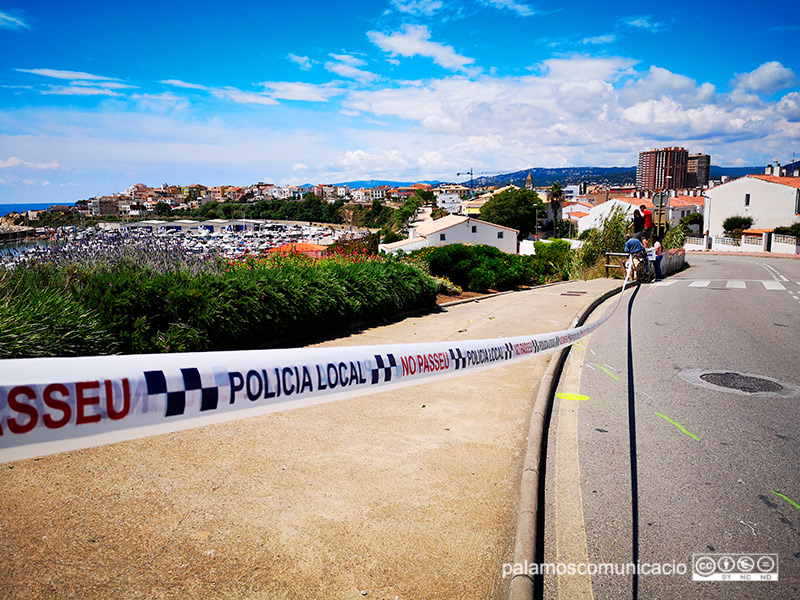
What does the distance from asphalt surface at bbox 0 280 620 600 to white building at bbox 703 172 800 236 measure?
261 ft

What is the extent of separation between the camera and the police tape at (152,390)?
146 centimetres

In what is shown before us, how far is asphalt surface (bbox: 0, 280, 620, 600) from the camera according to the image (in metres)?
3.12

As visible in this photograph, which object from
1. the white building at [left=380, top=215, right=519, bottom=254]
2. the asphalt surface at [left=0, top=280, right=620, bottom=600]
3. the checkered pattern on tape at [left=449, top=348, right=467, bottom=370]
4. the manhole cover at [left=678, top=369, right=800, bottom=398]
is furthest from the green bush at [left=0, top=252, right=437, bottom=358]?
the white building at [left=380, top=215, right=519, bottom=254]

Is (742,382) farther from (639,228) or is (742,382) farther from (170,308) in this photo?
(170,308)

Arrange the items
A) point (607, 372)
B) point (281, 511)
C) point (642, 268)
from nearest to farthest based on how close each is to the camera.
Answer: point (281, 511) → point (607, 372) → point (642, 268)

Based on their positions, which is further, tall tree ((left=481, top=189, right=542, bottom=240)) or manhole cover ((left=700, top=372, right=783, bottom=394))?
tall tree ((left=481, top=189, right=542, bottom=240))

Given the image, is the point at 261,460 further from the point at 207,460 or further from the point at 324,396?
the point at 324,396

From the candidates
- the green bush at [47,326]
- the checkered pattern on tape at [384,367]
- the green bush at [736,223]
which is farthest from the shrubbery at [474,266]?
the green bush at [736,223]

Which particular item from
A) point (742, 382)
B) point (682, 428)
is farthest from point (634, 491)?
point (742, 382)

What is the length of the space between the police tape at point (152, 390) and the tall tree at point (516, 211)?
94.9 metres

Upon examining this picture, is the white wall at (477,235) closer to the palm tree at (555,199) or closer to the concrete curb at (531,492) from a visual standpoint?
the palm tree at (555,199)

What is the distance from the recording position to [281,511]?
3826 mm

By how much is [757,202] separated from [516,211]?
36521 millimetres

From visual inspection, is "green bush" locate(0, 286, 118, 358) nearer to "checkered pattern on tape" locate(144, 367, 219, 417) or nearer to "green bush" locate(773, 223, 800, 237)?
"checkered pattern on tape" locate(144, 367, 219, 417)
